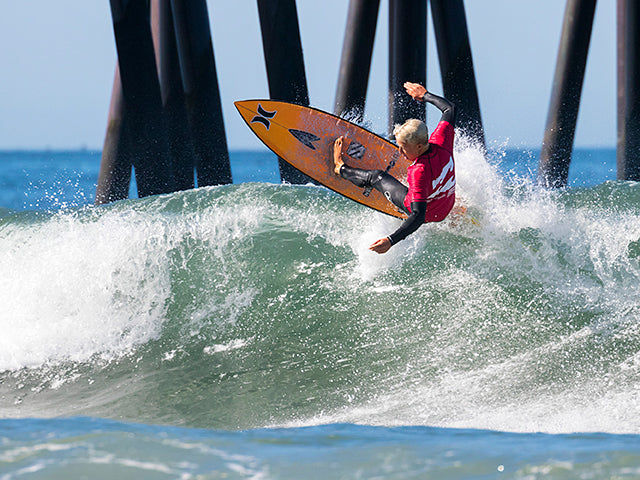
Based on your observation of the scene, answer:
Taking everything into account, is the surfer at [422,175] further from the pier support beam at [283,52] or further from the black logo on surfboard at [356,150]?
the pier support beam at [283,52]

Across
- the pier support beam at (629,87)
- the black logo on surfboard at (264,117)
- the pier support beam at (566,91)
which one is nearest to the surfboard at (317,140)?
the black logo on surfboard at (264,117)

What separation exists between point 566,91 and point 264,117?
15.7 ft

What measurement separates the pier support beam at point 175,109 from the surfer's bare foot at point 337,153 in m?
3.37

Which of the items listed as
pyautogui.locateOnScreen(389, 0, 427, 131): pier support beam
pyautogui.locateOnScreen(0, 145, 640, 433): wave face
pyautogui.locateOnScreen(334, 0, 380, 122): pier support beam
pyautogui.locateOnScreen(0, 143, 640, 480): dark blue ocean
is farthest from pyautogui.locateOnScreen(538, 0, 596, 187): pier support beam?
pyautogui.locateOnScreen(0, 145, 640, 433): wave face

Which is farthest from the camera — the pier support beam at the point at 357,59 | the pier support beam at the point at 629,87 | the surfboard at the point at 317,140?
the pier support beam at the point at 629,87

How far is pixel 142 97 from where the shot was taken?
7922 millimetres

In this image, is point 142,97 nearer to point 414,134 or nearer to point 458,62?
point 458,62

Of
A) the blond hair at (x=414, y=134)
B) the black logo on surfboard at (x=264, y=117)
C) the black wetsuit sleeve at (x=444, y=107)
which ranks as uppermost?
the black logo on surfboard at (x=264, y=117)

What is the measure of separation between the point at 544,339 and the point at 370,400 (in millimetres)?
1398

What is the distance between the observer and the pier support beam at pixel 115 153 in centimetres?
863

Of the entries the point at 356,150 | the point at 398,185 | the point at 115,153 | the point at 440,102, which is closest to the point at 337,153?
the point at 356,150

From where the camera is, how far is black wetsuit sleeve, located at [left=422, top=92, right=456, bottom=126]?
481 centimetres

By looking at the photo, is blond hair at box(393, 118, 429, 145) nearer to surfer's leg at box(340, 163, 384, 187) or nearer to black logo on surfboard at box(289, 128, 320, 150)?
Answer: surfer's leg at box(340, 163, 384, 187)

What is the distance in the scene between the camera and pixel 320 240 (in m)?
5.87
